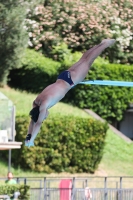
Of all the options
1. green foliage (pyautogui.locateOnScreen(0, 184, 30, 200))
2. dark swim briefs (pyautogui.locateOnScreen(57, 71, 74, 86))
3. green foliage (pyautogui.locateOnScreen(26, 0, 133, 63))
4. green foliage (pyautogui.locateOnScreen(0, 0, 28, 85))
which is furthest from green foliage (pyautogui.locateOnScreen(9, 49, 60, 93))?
dark swim briefs (pyautogui.locateOnScreen(57, 71, 74, 86))

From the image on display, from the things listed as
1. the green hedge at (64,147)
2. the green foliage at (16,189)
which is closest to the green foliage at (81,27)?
the green hedge at (64,147)

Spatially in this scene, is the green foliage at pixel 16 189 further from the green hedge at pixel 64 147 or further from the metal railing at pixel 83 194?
the green hedge at pixel 64 147

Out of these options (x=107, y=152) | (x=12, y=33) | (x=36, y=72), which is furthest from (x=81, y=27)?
(x=107, y=152)

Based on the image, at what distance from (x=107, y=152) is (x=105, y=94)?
4247 mm

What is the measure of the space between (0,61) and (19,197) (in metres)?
14.2

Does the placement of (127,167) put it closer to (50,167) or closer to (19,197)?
(50,167)

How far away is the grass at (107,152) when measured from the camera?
25.4 m

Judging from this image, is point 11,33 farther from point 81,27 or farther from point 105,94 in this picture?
point 81,27

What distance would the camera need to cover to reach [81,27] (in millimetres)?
33594

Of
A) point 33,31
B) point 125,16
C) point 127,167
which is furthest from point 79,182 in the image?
point 125,16

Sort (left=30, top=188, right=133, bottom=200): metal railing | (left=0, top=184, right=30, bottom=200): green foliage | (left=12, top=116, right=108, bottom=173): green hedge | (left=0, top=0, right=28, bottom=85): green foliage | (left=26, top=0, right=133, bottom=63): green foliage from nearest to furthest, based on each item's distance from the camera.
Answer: (left=0, top=184, right=30, bottom=200): green foliage, (left=30, top=188, right=133, bottom=200): metal railing, (left=12, top=116, right=108, bottom=173): green hedge, (left=0, top=0, right=28, bottom=85): green foliage, (left=26, top=0, right=133, bottom=63): green foliage

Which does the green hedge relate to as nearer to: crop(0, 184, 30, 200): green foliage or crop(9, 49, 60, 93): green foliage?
crop(9, 49, 60, 93): green foliage

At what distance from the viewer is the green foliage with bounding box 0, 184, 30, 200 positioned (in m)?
15.9

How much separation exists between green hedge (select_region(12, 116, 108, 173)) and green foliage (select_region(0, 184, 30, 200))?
27.1 feet
